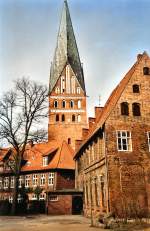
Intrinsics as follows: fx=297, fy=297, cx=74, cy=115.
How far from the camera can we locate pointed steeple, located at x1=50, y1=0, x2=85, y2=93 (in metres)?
61.0

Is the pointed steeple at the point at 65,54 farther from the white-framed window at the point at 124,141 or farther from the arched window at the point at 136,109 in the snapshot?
the white-framed window at the point at 124,141

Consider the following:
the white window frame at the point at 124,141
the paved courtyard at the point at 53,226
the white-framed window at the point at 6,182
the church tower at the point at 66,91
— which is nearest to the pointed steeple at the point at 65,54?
the church tower at the point at 66,91

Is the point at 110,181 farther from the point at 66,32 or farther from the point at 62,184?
the point at 66,32

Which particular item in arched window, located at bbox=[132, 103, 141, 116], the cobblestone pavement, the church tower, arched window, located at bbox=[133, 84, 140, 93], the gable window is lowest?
the cobblestone pavement

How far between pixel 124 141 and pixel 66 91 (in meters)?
39.0

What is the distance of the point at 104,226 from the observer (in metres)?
16.5

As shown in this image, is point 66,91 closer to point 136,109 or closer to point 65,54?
point 65,54

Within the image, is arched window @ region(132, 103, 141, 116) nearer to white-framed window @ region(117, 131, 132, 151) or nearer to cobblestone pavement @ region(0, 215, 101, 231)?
white-framed window @ region(117, 131, 132, 151)

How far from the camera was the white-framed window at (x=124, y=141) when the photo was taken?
20578 millimetres

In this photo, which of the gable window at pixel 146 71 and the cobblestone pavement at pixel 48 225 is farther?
the gable window at pixel 146 71

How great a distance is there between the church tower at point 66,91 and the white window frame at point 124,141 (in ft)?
103

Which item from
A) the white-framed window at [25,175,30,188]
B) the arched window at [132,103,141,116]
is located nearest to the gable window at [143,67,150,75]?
the arched window at [132,103,141,116]

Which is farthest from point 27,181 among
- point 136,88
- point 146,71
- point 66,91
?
point 146,71

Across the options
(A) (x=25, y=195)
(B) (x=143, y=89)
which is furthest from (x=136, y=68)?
(A) (x=25, y=195)
